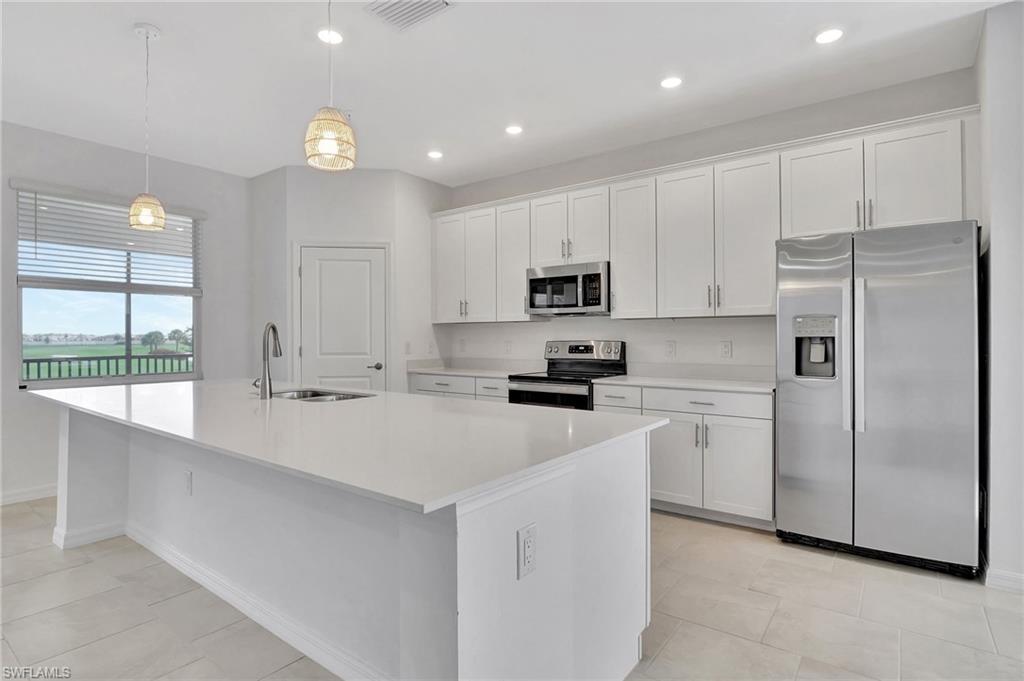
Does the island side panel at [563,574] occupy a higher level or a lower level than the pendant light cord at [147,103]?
lower

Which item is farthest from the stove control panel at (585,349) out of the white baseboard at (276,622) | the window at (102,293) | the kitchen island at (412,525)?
the window at (102,293)

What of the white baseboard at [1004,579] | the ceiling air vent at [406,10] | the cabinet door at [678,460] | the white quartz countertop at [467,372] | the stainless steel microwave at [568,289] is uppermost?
the ceiling air vent at [406,10]

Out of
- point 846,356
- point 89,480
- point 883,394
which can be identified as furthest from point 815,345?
point 89,480

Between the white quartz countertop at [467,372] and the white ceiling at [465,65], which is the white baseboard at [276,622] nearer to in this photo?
the white quartz countertop at [467,372]

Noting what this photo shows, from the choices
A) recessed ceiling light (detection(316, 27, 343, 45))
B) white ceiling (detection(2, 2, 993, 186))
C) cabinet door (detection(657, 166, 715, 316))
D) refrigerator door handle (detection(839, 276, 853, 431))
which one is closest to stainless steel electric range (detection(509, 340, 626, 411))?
cabinet door (detection(657, 166, 715, 316))

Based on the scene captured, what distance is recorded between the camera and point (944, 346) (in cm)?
268

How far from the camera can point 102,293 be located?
4.44 m

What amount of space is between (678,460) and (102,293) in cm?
458

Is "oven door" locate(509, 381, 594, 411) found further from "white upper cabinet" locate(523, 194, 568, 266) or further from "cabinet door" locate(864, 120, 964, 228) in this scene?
"cabinet door" locate(864, 120, 964, 228)

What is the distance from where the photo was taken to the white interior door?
16.3 ft

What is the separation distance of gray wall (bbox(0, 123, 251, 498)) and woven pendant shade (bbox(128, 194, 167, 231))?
185 cm

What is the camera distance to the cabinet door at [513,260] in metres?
4.70

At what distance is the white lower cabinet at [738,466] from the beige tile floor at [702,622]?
1.13ft

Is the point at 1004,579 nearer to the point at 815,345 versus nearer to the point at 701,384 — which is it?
the point at 815,345
